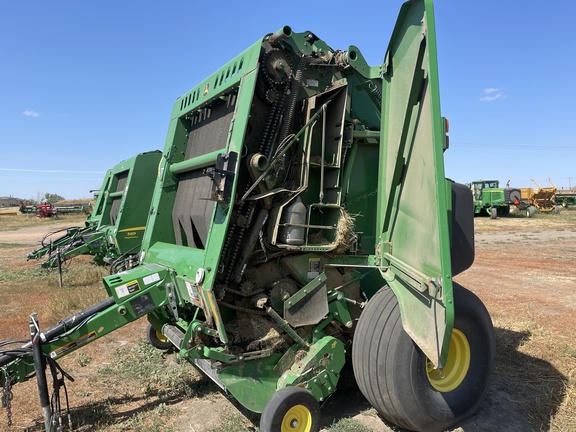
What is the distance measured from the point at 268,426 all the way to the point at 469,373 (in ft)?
5.43

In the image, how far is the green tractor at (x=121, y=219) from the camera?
9.26 metres

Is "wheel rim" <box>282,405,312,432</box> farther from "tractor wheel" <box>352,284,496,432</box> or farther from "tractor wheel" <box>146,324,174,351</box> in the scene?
"tractor wheel" <box>146,324,174,351</box>

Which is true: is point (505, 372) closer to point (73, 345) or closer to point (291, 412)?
point (291, 412)

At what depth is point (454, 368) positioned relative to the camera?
3.51 m

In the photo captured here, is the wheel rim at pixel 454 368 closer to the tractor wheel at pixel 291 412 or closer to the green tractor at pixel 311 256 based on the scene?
the green tractor at pixel 311 256

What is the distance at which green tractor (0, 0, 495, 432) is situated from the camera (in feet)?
10.3

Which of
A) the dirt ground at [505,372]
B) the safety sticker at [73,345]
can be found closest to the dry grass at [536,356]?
the dirt ground at [505,372]

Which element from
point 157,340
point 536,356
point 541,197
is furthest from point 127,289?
point 541,197

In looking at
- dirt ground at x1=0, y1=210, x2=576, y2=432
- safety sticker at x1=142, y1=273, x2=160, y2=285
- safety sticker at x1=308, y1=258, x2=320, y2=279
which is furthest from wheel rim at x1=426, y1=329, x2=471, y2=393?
safety sticker at x1=142, y1=273, x2=160, y2=285

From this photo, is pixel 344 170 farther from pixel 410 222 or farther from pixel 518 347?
pixel 518 347

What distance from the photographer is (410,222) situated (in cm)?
303

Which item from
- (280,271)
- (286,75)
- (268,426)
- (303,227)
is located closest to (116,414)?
(268,426)

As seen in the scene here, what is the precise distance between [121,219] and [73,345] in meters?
6.06

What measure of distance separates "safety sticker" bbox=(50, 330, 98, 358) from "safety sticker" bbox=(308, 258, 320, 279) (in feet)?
6.06
